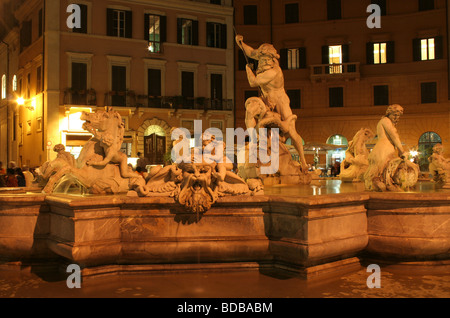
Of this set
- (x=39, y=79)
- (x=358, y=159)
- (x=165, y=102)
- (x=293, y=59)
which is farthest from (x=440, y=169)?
(x=293, y=59)

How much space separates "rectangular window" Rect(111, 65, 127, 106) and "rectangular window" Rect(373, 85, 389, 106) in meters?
13.9

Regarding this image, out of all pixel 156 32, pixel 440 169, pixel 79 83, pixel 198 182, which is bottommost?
pixel 198 182

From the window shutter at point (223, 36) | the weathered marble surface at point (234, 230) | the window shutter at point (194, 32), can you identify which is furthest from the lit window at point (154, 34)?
the weathered marble surface at point (234, 230)

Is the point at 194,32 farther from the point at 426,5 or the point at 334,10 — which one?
the point at 426,5

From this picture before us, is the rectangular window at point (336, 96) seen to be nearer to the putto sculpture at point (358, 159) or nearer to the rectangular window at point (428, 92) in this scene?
the rectangular window at point (428, 92)

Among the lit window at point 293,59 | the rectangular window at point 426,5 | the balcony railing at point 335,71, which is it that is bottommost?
the balcony railing at point 335,71

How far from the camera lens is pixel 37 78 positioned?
24.6 m

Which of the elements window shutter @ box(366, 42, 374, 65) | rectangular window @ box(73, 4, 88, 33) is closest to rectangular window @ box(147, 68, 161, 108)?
rectangular window @ box(73, 4, 88, 33)

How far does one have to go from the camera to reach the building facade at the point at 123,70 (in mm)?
23359

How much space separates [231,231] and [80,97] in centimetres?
2039

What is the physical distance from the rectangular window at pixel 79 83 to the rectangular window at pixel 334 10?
1423 centimetres

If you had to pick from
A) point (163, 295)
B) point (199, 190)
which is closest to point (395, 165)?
point (199, 190)

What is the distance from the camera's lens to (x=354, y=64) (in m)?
27.3

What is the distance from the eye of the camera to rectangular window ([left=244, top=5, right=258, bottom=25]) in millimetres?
28891
